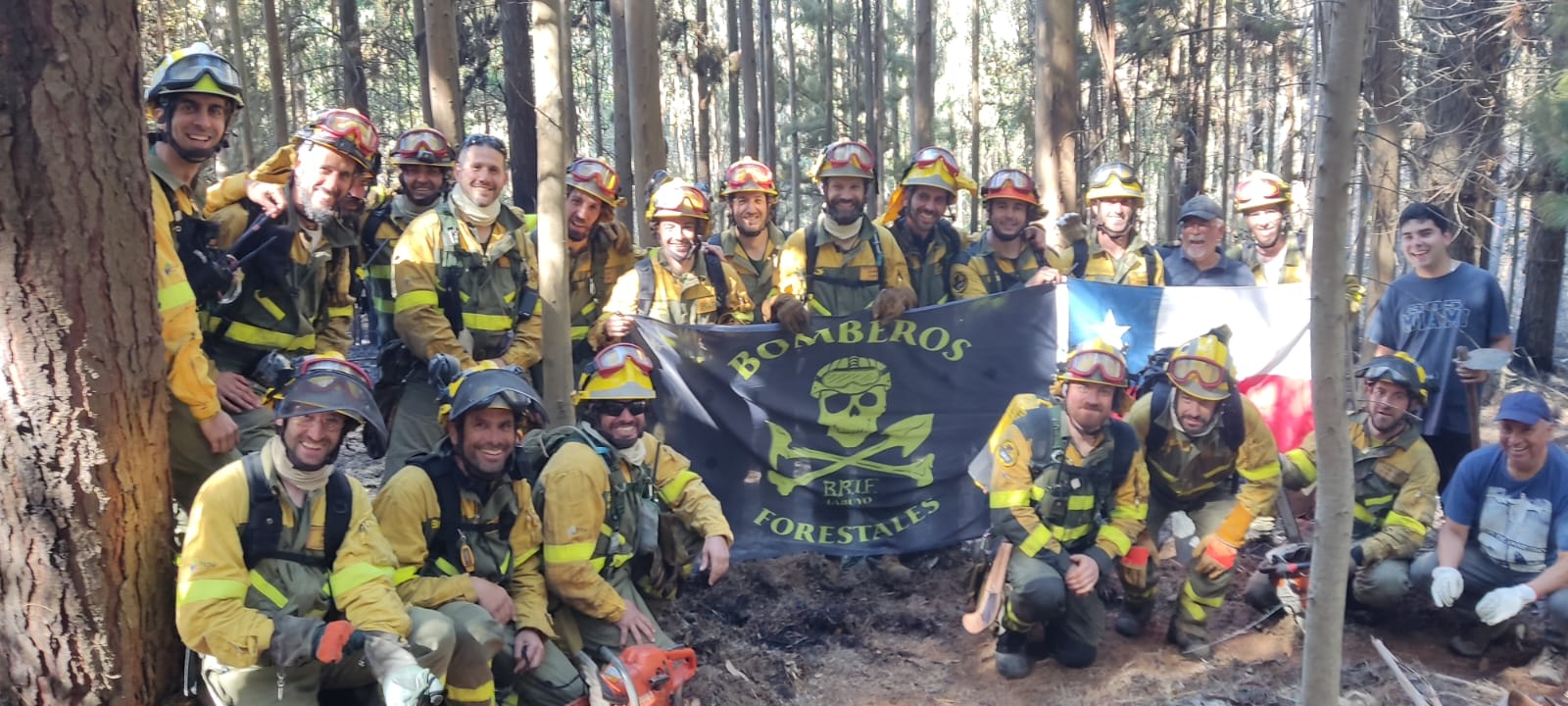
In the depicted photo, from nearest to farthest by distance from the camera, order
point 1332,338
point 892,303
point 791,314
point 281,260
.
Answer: point 1332,338 → point 281,260 → point 791,314 → point 892,303

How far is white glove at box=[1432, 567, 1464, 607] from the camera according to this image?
5750mm

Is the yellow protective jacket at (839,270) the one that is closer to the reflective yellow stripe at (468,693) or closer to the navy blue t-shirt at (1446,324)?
the navy blue t-shirt at (1446,324)

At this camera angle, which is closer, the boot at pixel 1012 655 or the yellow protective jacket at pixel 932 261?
the boot at pixel 1012 655

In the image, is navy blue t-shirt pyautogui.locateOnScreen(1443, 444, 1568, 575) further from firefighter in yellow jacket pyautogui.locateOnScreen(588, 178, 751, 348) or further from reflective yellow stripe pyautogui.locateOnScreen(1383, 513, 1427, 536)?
firefighter in yellow jacket pyautogui.locateOnScreen(588, 178, 751, 348)

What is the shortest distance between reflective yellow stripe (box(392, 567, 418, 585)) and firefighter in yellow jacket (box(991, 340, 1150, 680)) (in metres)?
3.14

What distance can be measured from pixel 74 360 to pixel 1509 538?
22.5 ft

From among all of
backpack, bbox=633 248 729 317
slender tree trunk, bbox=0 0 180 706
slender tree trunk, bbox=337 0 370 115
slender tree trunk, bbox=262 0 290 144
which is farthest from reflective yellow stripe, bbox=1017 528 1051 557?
slender tree trunk, bbox=262 0 290 144

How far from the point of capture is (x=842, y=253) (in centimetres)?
761

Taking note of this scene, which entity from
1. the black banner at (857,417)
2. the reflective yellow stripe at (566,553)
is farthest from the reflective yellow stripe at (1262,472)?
the reflective yellow stripe at (566,553)

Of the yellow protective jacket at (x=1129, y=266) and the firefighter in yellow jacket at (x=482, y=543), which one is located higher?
the yellow protective jacket at (x=1129, y=266)

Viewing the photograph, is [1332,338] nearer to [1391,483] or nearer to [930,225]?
[1391,483]

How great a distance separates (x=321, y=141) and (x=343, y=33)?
33.6 feet

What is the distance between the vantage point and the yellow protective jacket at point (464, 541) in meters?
4.71

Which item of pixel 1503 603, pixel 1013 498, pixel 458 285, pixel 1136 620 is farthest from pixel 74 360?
pixel 1503 603
